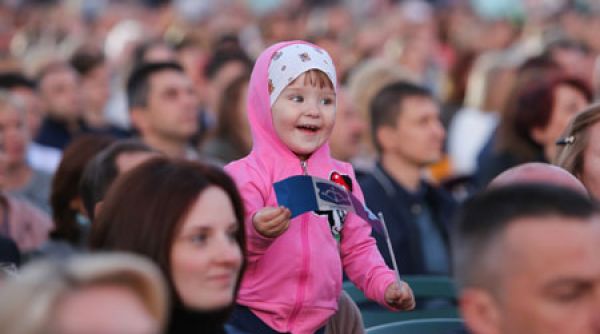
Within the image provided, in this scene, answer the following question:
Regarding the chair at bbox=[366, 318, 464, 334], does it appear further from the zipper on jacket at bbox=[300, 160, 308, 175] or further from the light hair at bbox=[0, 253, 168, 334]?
the light hair at bbox=[0, 253, 168, 334]

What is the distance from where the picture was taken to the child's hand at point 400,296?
3793 mm

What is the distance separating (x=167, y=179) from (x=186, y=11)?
579 inches

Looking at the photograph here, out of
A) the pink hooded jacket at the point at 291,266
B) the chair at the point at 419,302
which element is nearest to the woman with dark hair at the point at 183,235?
the pink hooded jacket at the point at 291,266

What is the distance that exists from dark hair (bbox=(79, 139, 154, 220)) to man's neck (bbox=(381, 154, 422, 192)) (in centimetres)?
181

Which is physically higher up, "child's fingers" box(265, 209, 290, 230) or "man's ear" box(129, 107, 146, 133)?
"man's ear" box(129, 107, 146, 133)

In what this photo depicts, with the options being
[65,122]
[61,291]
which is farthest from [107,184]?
[65,122]

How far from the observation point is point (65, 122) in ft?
30.9

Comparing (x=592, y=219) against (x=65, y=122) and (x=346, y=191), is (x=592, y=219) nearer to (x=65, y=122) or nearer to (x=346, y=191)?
(x=346, y=191)

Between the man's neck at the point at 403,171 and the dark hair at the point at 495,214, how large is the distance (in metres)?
3.63

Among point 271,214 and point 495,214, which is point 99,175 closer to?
point 271,214

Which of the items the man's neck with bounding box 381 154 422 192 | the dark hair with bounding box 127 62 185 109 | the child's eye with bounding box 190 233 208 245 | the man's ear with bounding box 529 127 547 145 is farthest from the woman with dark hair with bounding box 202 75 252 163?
the child's eye with bounding box 190 233 208 245

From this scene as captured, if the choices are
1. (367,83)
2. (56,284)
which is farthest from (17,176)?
(56,284)

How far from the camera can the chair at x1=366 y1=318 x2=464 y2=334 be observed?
4309mm

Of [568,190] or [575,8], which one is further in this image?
[575,8]
